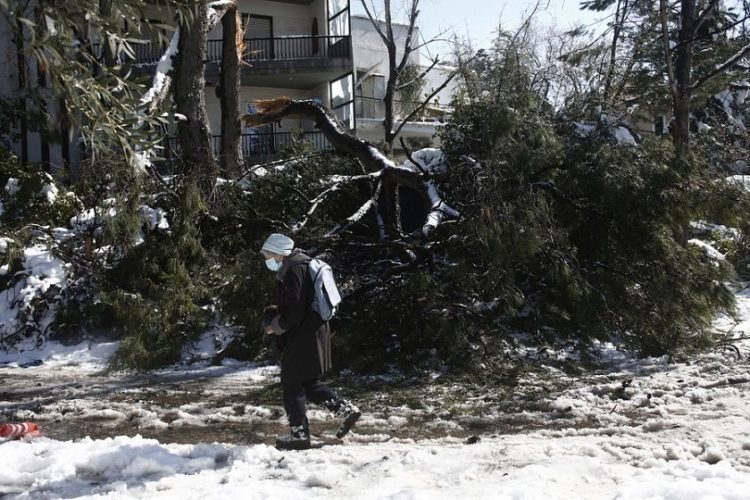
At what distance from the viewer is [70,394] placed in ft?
22.9

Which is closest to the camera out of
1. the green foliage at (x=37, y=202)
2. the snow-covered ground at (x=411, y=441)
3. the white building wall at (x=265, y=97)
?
the snow-covered ground at (x=411, y=441)

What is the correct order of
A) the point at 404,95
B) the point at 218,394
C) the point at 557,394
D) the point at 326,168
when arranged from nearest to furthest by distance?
the point at 557,394 < the point at 218,394 < the point at 326,168 < the point at 404,95

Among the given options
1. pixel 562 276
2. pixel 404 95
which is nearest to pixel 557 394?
pixel 562 276

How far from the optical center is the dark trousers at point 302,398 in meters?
4.86

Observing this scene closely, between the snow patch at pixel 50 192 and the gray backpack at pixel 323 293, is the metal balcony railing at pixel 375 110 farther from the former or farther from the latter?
the gray backpack at pixel 323 293

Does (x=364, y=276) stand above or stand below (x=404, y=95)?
below

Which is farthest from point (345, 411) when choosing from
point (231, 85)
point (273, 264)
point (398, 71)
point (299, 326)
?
point (398, 71)

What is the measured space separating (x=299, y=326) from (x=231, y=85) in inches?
348

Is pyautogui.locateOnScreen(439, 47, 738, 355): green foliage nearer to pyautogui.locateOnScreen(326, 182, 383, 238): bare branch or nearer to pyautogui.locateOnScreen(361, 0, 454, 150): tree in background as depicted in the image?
pyautogui.locateOnScreen(326, 182, 383, 238): bare branch

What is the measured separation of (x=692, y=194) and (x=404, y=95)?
1578 centimetres

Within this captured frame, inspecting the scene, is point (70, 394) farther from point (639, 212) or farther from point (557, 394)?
point (639, 212)

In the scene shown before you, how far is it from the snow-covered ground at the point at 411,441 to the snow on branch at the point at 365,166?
7.97ft

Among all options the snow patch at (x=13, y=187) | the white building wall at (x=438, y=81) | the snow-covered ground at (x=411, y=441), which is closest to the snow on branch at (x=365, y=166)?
the snow-covered ground at (x=411, y=441)

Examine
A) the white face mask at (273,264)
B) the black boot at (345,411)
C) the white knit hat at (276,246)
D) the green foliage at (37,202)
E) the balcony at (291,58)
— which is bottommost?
the black boot at (345,411)
